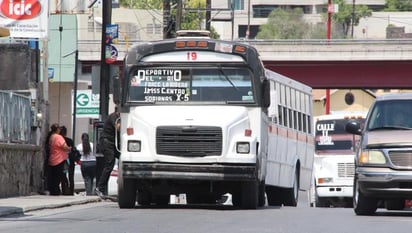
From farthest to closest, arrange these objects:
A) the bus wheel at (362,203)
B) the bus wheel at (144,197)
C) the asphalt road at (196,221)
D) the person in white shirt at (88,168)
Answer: the person in white shirt at (88,168), the bus wheel at (144,197), the bus wheel at (362,203), the asphalt road at (196,221)

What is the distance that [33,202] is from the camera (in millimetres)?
24641

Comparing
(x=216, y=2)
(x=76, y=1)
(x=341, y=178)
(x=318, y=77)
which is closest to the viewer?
(x=341, y=178)

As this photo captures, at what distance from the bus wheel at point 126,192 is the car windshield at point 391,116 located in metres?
4.39

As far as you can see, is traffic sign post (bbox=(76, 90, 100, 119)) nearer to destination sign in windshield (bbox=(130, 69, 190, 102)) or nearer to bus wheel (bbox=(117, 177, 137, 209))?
destination sign in windshield (bbox=(130, 69, 190, 102))

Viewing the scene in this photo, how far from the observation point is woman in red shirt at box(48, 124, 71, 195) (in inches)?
1134

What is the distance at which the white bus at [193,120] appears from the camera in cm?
2223

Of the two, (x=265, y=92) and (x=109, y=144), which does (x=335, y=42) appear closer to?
(x=109, y=144)

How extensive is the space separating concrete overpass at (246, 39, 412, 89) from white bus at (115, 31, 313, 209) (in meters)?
39.7

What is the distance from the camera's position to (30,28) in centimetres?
2928

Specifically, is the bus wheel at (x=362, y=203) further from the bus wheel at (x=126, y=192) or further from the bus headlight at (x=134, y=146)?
the bus wheel at (x=126, y=192)

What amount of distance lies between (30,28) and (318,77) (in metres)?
36.7

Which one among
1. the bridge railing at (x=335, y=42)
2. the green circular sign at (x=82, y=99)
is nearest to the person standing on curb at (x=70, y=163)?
the green circular sign at (x=82, y=99)

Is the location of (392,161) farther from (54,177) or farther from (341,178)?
(341,178)

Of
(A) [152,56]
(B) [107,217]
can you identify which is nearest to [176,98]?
(A) [152,56]
